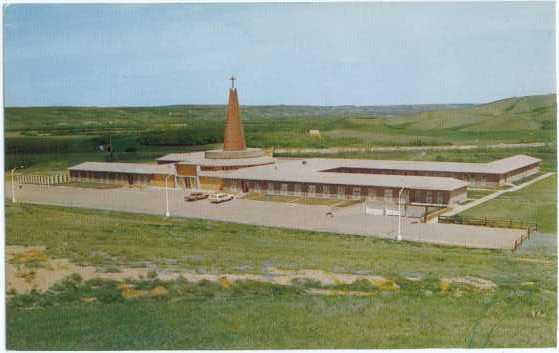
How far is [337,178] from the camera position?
94.4 feet

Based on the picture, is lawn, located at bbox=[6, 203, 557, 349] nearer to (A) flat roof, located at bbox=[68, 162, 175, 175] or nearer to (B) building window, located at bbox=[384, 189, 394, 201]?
(B) building window, located at bbox=[384, 189, 394, 201]

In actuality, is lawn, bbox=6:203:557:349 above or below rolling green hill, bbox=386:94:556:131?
below

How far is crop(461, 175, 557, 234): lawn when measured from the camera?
2184cm

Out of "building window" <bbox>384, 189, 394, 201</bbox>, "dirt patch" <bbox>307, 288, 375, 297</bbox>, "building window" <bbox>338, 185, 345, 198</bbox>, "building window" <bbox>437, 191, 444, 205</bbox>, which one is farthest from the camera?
"building window" <bbox>338, 185, 345, 198</bbox>

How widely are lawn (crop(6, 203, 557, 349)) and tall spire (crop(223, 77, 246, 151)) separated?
12691 millimetres

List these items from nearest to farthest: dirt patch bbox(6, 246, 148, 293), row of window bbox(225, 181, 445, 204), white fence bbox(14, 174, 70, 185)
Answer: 1. dirt patch bbox(6, 246, 148, 293)
2. row of window bbox(225, 181, 445, 204)
3. white fence bbox(14, 174, 70, 185)

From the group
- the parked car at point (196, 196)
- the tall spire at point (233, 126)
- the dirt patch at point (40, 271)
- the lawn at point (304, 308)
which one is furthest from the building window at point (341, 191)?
the dirt patch at point (40, 271)

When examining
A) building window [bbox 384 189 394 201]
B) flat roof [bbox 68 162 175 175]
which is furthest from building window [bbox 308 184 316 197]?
flat roof [bbox 68 162 175 175]

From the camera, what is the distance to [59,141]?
29.0 m

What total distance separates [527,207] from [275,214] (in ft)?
34.9

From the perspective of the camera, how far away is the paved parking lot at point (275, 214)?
20062 mm

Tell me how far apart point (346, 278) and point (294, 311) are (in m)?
2.42

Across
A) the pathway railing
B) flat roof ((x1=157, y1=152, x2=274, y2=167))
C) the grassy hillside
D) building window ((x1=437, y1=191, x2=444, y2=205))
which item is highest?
the grassy hillside

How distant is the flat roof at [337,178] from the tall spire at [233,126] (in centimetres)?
173
